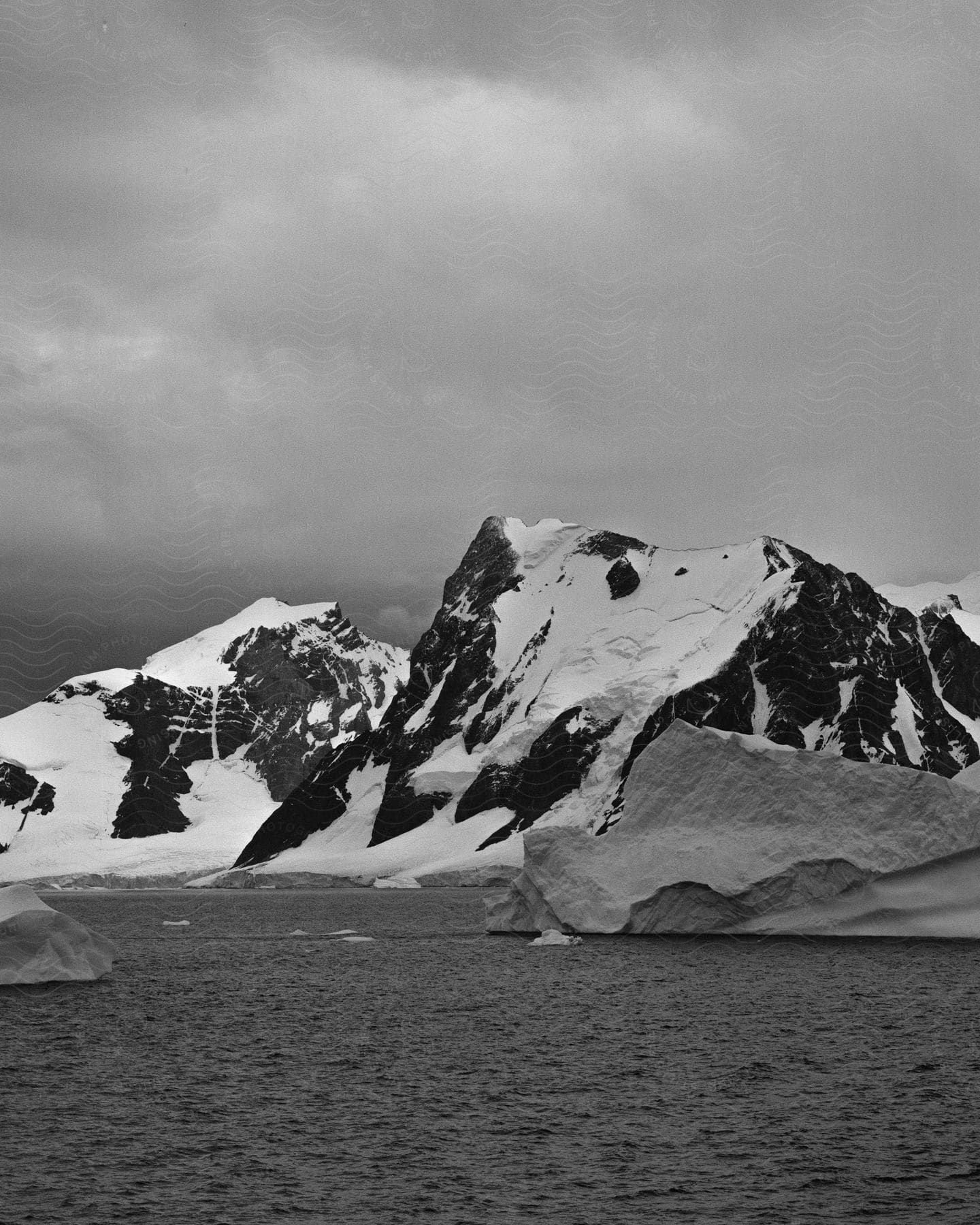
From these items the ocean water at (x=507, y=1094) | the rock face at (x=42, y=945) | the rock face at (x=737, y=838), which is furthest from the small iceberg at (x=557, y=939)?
the rock face at (x=42, y=945)

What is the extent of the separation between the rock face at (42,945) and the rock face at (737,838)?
24070 millimetres

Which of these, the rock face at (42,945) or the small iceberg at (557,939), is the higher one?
the small iceberg at (557,939)

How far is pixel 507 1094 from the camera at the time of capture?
35.6 m

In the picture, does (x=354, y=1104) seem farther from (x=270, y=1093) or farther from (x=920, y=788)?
(x=920, y=788)

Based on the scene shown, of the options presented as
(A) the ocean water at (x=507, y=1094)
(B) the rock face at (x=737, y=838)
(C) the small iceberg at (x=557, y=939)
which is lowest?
(A) the ocean water at (x=507, y=1094)

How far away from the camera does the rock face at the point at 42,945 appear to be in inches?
2240

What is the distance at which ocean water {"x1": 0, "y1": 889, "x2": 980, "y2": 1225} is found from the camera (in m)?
26.0

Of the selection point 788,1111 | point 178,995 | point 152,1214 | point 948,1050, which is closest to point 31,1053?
point 178,995

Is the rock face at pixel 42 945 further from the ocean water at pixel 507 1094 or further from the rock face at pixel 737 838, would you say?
the rock face at pixel 737 838

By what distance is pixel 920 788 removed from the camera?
66.2m

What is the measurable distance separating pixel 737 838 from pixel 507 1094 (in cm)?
3640

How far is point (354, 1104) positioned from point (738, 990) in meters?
23.7

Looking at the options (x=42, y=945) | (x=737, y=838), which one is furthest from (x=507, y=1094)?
(x=737, y=838)

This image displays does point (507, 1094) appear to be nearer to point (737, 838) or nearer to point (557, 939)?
point (737, 838)
